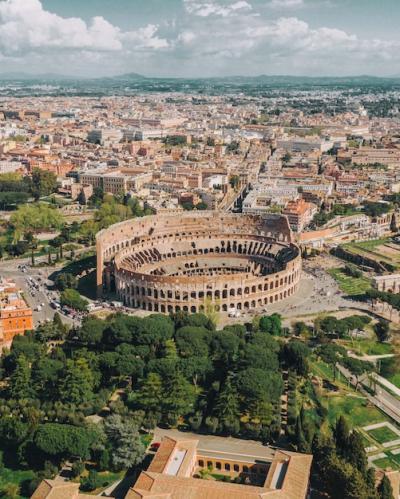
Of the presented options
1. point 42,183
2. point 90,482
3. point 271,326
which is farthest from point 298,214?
point 90,482

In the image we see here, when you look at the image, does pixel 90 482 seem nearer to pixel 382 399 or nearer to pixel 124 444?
pixel 124 444

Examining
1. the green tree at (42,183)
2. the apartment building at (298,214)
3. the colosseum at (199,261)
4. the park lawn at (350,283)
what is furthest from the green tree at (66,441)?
the green tree at (42,183)

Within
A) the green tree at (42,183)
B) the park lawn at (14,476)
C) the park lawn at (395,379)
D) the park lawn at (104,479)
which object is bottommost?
the park lawn at (14,476)

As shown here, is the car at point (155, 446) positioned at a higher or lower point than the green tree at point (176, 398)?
lower

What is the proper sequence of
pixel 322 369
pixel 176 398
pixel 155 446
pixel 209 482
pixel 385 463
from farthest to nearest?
pixel 322 369
pixel 176 398
pixel 155 446
pixel 385 463
pixel 209 482


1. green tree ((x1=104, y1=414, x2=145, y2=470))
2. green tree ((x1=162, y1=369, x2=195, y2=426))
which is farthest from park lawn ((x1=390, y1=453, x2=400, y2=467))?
green tree ((x1=104, y1=414, x2=145, y2=470))

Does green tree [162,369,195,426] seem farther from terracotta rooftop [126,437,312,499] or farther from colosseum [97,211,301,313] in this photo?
colosseum [97,211,301,313]

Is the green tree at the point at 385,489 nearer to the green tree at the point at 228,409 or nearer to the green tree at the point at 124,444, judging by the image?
the green tree at the point at 228,409
